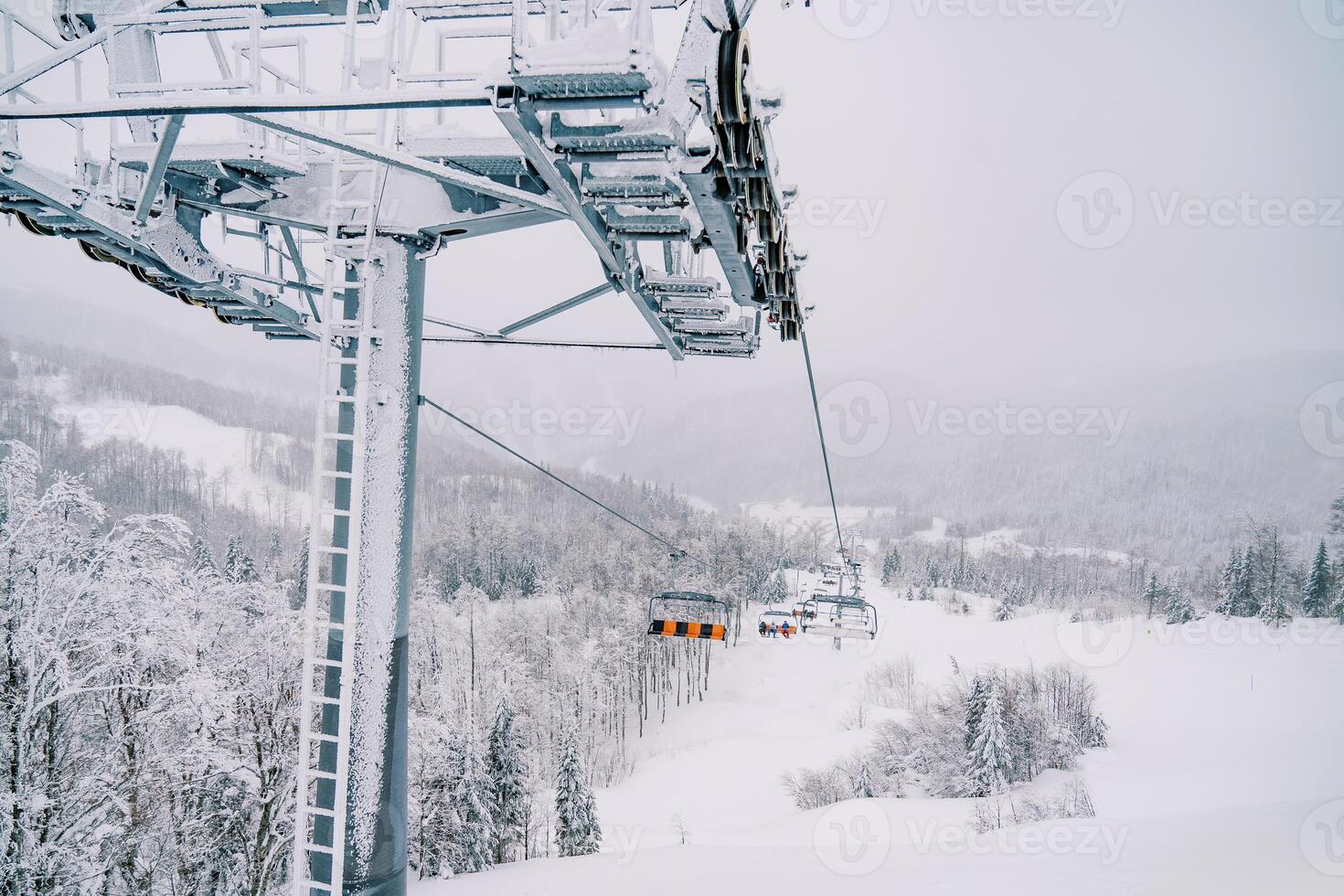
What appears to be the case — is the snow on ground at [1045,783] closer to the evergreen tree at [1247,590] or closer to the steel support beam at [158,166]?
the evergreen tree at [1247,590]

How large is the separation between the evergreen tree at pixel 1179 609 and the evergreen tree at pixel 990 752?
5480 cm

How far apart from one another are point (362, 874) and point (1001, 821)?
1256 inches

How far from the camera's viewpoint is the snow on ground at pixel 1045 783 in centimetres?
1191

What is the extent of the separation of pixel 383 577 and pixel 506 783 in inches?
1205

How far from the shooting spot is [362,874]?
505 centimetres

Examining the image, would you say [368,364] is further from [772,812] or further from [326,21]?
[772,812]

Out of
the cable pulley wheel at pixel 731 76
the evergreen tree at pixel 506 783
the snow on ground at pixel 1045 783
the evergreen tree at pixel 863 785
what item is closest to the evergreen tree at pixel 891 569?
the snow on ground at pixel 1045 783

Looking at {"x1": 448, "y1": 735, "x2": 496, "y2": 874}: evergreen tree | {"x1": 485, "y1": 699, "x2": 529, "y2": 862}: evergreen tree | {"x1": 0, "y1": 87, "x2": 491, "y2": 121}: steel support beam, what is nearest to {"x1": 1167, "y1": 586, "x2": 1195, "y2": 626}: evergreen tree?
{"x1": 485, "y1": 699, "x2": 529, "y2": 862}: evergreen tree

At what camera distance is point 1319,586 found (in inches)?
2717

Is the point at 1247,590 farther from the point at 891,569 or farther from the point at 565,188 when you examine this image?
the point at 565,188

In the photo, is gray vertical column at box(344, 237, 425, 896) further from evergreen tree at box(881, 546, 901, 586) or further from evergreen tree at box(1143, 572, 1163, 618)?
evergreen tree at box(881, 546, 901, 586)

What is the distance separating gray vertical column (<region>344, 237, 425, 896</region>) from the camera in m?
4.96

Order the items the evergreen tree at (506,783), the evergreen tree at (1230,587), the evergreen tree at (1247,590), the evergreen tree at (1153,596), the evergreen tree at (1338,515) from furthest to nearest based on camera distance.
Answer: the evergreen tree at (1153,596), the evergreen tree at (1230,587), the evergreen tree at (1247,590), the evergreen tree at (1338,515), the evergreen tree at (506,783)

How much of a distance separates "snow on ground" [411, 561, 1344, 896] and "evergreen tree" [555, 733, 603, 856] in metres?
2.49
